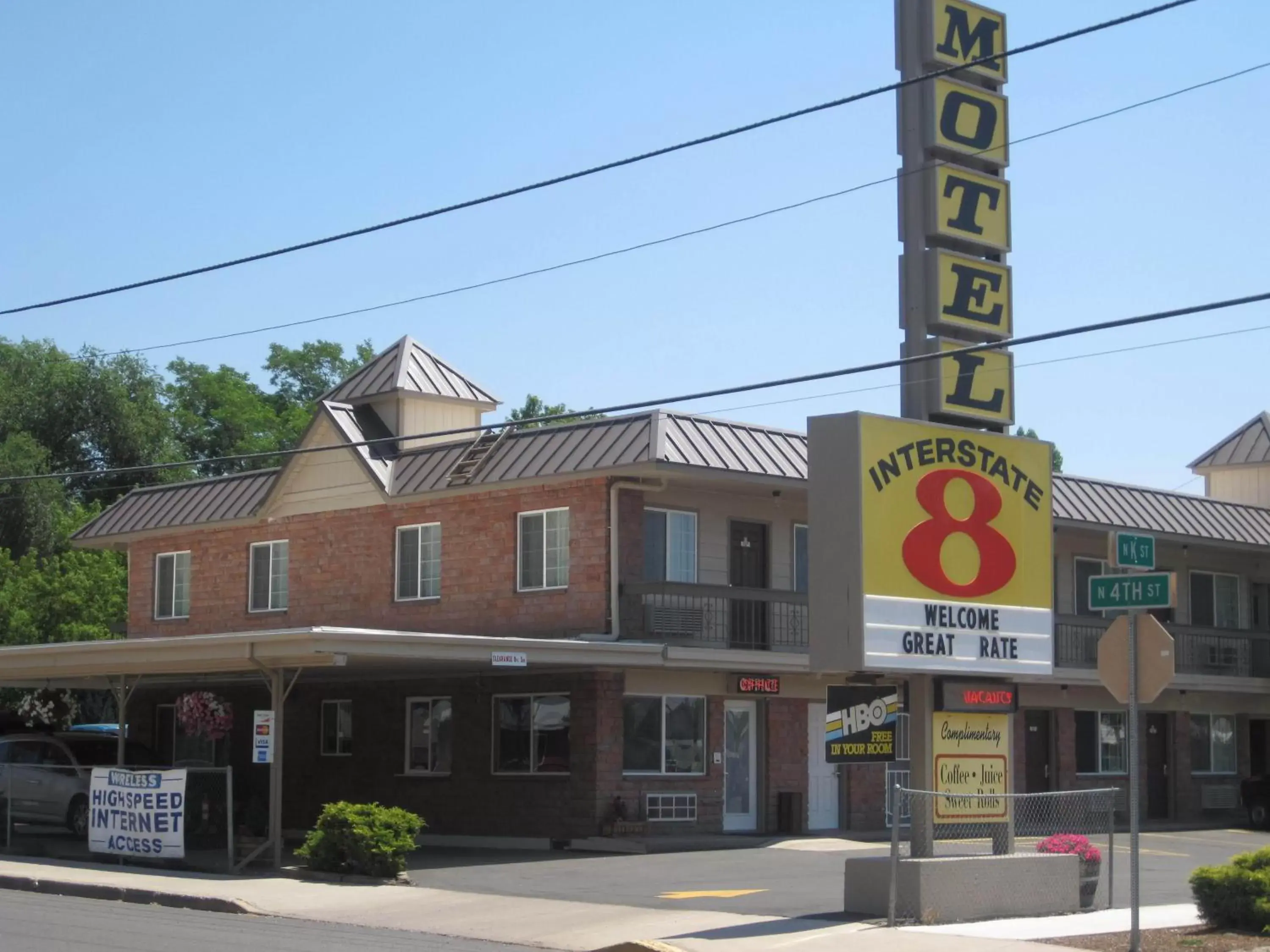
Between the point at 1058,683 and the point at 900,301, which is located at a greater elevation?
the point at 900,301

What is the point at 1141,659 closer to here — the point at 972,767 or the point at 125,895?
the point at 972,767

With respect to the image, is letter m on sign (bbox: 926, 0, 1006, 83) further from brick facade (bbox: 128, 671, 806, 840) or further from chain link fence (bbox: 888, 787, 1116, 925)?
Answer: brick facade (bbox: 128, 671, 806, 840)

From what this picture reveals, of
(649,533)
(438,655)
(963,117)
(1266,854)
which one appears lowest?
(1266,854)

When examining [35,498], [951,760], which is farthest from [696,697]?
[35,498]

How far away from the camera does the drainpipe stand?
88.5 ft

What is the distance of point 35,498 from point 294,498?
77.3 ft

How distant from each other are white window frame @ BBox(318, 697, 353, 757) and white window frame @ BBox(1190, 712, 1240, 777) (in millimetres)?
18262

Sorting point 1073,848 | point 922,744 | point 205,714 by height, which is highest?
point 922,744

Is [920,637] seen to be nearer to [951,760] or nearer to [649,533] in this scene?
[951,760]

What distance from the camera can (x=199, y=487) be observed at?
3559cm

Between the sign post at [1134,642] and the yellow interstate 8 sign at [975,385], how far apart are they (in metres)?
2.95

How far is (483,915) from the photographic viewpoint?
57.9 ft

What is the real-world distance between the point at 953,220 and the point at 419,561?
52.2 feet

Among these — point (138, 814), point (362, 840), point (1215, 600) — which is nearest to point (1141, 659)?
point (362, 840)
